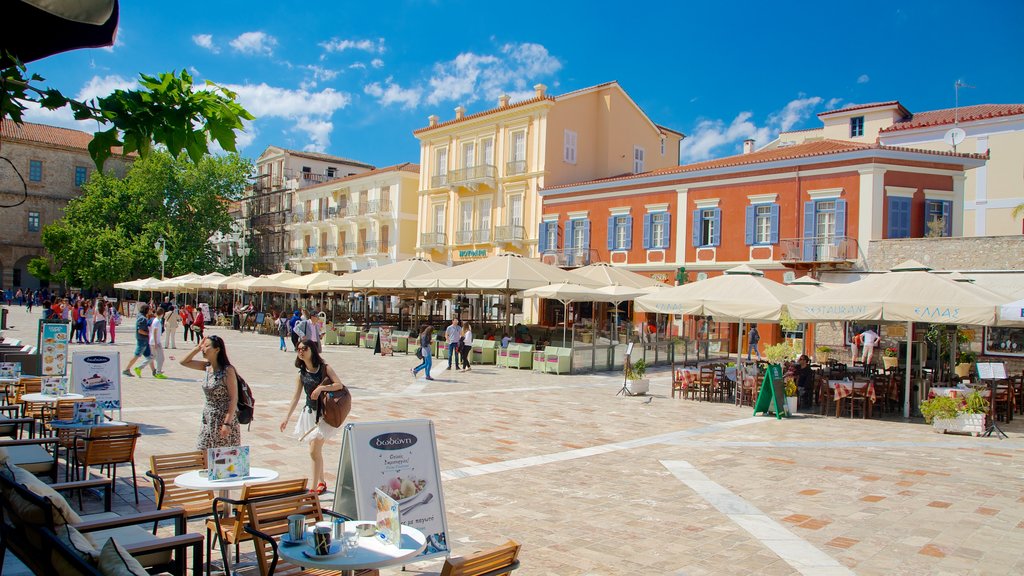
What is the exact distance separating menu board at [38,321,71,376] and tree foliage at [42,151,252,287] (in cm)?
4264

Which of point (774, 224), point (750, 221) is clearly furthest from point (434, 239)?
point (774, 224)

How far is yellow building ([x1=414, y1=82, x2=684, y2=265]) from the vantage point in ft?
115

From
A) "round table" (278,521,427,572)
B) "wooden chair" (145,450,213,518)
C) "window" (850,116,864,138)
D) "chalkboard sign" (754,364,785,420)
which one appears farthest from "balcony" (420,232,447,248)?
"round table" (278,521,427,572)

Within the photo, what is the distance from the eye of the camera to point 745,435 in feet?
36.1

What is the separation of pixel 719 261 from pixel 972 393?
55.0 feet

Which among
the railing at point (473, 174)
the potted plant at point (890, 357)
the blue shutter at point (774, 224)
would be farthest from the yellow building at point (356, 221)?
the potted plant at point (890, 357)

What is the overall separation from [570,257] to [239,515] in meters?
28.6

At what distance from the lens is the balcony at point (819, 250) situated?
79.5ft

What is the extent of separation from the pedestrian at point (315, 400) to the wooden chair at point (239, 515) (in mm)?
1390

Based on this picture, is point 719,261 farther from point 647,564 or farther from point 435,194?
point 647,564

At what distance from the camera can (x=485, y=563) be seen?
3602 mm

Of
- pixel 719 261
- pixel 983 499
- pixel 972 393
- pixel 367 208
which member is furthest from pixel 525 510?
pixel 367 208

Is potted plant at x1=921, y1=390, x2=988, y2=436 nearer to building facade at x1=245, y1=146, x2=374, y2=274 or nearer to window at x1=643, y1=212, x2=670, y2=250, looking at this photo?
window at x1=643, y1=212, x2=670, y2=250

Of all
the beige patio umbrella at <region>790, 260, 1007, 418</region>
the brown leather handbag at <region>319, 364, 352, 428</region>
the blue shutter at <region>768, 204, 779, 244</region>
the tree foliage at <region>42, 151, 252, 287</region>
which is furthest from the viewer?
the tree foliage at <region>42, 151, 252, 287</region>
